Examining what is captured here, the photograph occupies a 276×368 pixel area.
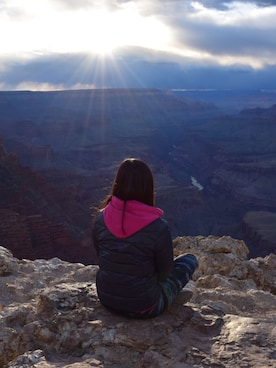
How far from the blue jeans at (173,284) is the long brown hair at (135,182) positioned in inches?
30.9

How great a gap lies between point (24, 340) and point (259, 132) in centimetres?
8814

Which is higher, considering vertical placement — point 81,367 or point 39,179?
point 81,367

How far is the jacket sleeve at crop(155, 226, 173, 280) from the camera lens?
327cm

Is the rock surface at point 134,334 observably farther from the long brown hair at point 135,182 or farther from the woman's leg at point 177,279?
the long brown hair at point 135,182

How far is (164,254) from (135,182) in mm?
572

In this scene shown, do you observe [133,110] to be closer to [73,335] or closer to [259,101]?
[259,101]

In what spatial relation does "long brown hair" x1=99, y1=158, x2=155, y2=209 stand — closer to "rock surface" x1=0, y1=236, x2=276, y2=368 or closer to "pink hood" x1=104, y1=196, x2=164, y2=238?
"pink hood" x1=104, y1=196, x2=164, y2=238

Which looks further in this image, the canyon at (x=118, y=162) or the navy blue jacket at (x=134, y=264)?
the canyon at (x=118, y=162)

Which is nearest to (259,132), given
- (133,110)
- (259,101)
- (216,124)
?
(216,124)

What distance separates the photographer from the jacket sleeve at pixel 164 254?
3.27 m

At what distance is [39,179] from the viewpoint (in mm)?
28828

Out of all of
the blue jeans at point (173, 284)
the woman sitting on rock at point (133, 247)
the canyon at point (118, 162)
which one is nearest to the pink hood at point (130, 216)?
the woman sitting on rock at point (133, 247)

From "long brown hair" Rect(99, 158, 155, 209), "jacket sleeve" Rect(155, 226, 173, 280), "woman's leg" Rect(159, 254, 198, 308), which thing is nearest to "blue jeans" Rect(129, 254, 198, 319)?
"woman's leg" Rect(159, 254, 198, 308)

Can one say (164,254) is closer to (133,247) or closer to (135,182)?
(133,247)
